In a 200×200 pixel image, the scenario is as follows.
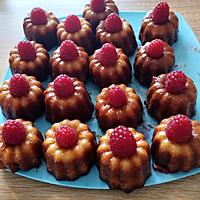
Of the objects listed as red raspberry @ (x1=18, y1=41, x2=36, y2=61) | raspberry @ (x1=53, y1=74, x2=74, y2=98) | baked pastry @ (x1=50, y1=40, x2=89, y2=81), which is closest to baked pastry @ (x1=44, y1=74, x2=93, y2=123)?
raspberry @ (x1=53, y1=74, x2=74, y2=98)

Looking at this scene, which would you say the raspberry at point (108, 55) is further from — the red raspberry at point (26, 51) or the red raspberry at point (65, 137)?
the red raspberry at point (65, 137)

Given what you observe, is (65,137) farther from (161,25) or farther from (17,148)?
(161,25)

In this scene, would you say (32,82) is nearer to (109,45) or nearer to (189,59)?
(109,45)

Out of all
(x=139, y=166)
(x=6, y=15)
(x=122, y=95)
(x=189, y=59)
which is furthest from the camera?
(x=6, y=15)

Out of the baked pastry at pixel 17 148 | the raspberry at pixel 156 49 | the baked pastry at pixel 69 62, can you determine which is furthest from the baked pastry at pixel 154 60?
the baked pastry at pixel 17 148

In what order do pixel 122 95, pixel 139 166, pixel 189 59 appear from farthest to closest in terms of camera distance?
1. pixel 189 59
2. pixel 122 95
3. pixel 139 166

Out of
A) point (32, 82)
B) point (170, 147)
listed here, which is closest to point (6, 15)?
point (32, 82)
